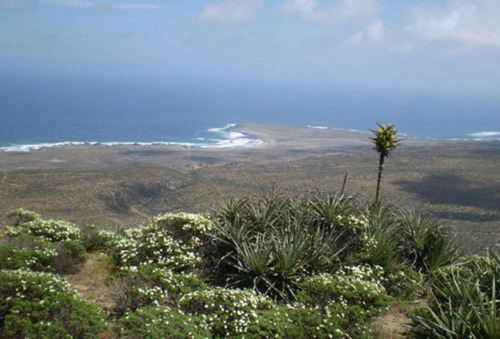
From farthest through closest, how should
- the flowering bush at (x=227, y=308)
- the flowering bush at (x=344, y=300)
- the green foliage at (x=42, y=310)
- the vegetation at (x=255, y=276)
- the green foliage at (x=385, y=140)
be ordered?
1. the green foliage at (x=385, y=140)
2. the flowering bush at (x=344, y=300)
3. the flowering bush at (x=227, y=308)
4. the vegetation at (x=255, y=276)
5. the green foliage at (x=42, y=310)

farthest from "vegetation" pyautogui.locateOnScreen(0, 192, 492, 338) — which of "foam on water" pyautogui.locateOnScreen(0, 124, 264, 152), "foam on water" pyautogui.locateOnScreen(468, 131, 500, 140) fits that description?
"foam on water" pyautogui.locateOnScreen(468, 131, 500, 140)

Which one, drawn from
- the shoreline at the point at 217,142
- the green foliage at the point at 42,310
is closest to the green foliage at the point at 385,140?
the green foliage at the point at 42,310

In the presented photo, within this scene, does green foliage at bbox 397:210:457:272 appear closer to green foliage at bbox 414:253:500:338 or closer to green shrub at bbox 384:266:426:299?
green shrub at bbox 384:266:426:299

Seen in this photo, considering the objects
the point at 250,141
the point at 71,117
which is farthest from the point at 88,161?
the point at 71,117

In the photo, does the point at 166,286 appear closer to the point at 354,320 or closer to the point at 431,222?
the point at 354,320

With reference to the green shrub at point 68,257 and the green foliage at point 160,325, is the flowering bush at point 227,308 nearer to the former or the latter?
the green foliage at point 160,325

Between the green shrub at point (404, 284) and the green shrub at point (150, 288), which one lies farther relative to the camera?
the green shrub at point (404, 284)
